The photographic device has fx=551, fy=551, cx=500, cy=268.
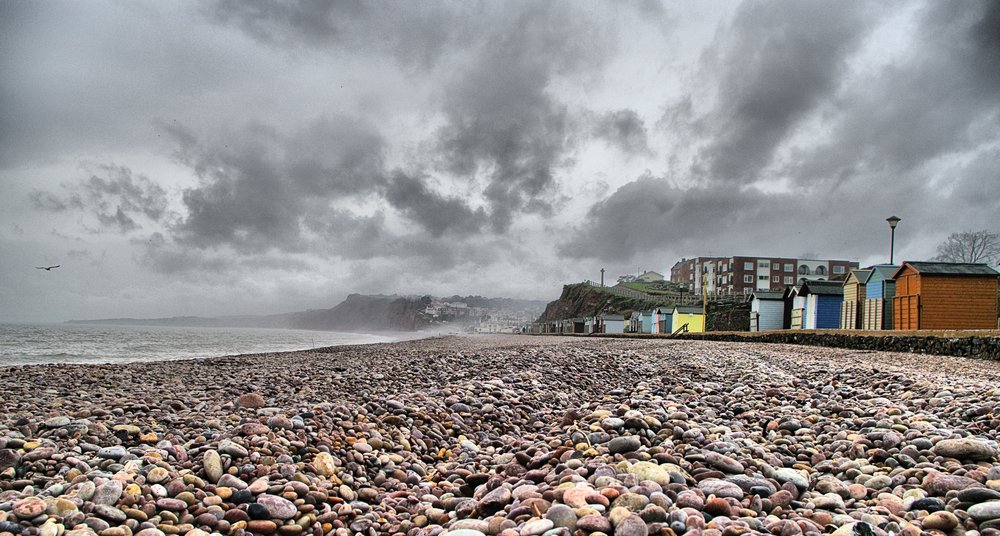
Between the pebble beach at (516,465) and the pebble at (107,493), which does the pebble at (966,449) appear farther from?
the pebble at (107,493)

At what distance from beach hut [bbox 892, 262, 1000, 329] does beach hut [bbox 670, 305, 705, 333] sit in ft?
86.8

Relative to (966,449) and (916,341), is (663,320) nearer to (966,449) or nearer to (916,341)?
(916,341)

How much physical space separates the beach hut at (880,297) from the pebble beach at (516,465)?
2237cm

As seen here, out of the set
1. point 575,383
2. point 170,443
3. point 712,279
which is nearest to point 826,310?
point 575,383

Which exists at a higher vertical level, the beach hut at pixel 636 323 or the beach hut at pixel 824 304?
the beach hut at pixel 824 304

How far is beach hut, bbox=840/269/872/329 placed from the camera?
28.1 metres

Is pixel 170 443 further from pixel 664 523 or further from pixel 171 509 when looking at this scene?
pixel 664 523

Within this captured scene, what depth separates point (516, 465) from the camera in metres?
4.02

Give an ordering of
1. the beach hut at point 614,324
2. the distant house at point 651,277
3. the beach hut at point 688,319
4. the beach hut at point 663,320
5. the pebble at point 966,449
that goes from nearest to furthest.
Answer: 1. the pebble at point 966,449
2. the beach hut at point 688,319
3. the beach hut at point 663,320
4. the beach hut at point 614,324
5. the distant house at point 651,277

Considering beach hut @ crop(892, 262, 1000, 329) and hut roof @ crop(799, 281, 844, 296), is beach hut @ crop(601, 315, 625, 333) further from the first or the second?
beach hut @ crop(892, 262, 1000, 329)

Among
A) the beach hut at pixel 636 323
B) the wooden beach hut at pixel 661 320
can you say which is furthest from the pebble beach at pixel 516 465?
the beach hut at pixel 636 323

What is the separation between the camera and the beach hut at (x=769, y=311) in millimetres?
38094

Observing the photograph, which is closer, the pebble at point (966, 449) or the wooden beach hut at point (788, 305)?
the pebble at point (966, 449)

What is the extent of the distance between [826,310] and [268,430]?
113ft
